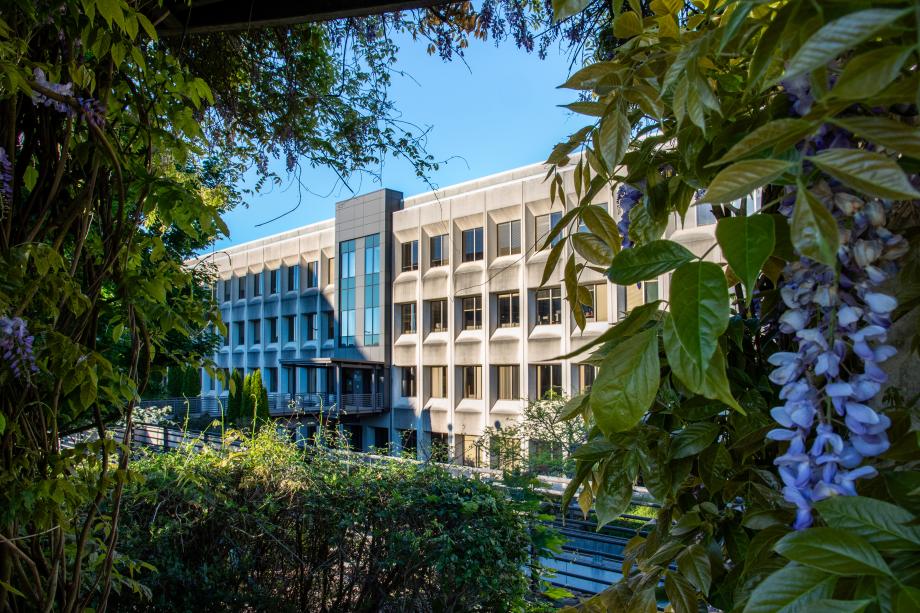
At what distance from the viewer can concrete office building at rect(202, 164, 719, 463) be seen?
54.5 ft

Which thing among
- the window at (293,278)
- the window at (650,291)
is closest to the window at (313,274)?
the window at (293,278)

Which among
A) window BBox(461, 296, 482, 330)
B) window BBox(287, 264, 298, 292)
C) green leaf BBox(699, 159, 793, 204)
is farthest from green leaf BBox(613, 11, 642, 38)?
window BBox(287, 264, 298, 292)

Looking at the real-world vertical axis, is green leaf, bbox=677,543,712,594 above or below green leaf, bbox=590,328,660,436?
below

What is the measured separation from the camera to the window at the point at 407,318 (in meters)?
20.3

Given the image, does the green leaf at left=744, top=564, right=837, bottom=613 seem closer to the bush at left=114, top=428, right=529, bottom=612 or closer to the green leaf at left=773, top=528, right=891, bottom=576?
the green leaf at left=773, top=528, right=891, bottom=576

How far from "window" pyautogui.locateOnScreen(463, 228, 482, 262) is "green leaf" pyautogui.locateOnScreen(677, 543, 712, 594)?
17.9 meters

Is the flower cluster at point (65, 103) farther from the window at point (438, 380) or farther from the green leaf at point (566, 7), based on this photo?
the window at point (438, 380)

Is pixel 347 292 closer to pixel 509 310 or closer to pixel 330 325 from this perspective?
pixel 330 325

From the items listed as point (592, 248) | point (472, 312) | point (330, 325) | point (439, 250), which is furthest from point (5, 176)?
point (330, 325)

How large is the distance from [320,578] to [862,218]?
339 cm

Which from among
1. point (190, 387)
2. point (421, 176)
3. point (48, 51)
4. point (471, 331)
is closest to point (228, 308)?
point (190, 387)

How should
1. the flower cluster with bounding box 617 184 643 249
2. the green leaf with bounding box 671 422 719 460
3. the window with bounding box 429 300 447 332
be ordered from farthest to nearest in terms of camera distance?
the window with bounding box 429 300 447 332 → the flower cluster with bounding box 617 184 643 249 → the green leaf with bounding box 671 422 719 460

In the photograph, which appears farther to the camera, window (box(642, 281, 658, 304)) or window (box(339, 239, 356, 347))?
window (box(339, 239, 356, 347))

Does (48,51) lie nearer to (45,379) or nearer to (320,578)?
(45,379)
